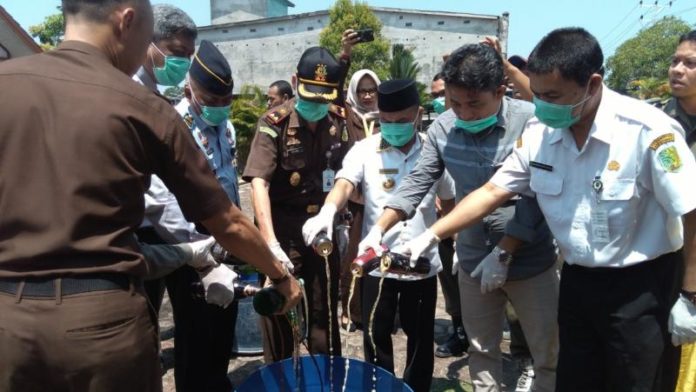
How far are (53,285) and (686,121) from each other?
3196mm

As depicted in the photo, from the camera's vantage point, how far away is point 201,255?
247 cm

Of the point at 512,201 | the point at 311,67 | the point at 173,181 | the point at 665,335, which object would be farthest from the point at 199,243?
the point at 665,335

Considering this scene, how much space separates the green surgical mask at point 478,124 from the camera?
2.61m

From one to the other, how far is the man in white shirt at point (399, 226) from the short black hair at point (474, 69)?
0.49 m

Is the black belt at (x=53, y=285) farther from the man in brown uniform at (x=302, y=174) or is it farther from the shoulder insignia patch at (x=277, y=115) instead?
the shoulder insignia patch at (x=277, y=115)

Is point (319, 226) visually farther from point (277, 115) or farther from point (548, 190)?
point (548, 190)

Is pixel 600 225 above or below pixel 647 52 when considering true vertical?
below

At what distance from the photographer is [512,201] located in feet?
8.97

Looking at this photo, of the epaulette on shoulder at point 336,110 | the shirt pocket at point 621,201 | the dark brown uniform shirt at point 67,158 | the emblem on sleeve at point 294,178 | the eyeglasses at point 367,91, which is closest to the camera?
the dark brown uniform shirt at point 67,158

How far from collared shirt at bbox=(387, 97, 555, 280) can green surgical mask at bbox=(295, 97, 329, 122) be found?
0.72 metres

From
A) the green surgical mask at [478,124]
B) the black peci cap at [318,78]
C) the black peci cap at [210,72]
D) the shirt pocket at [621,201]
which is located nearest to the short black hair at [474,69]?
the green surgical mask at [478,124]

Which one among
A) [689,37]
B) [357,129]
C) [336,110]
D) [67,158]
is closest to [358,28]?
[357,129]

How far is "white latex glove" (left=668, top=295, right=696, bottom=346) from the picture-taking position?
199 centimetres

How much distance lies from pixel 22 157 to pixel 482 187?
1.81 metres
